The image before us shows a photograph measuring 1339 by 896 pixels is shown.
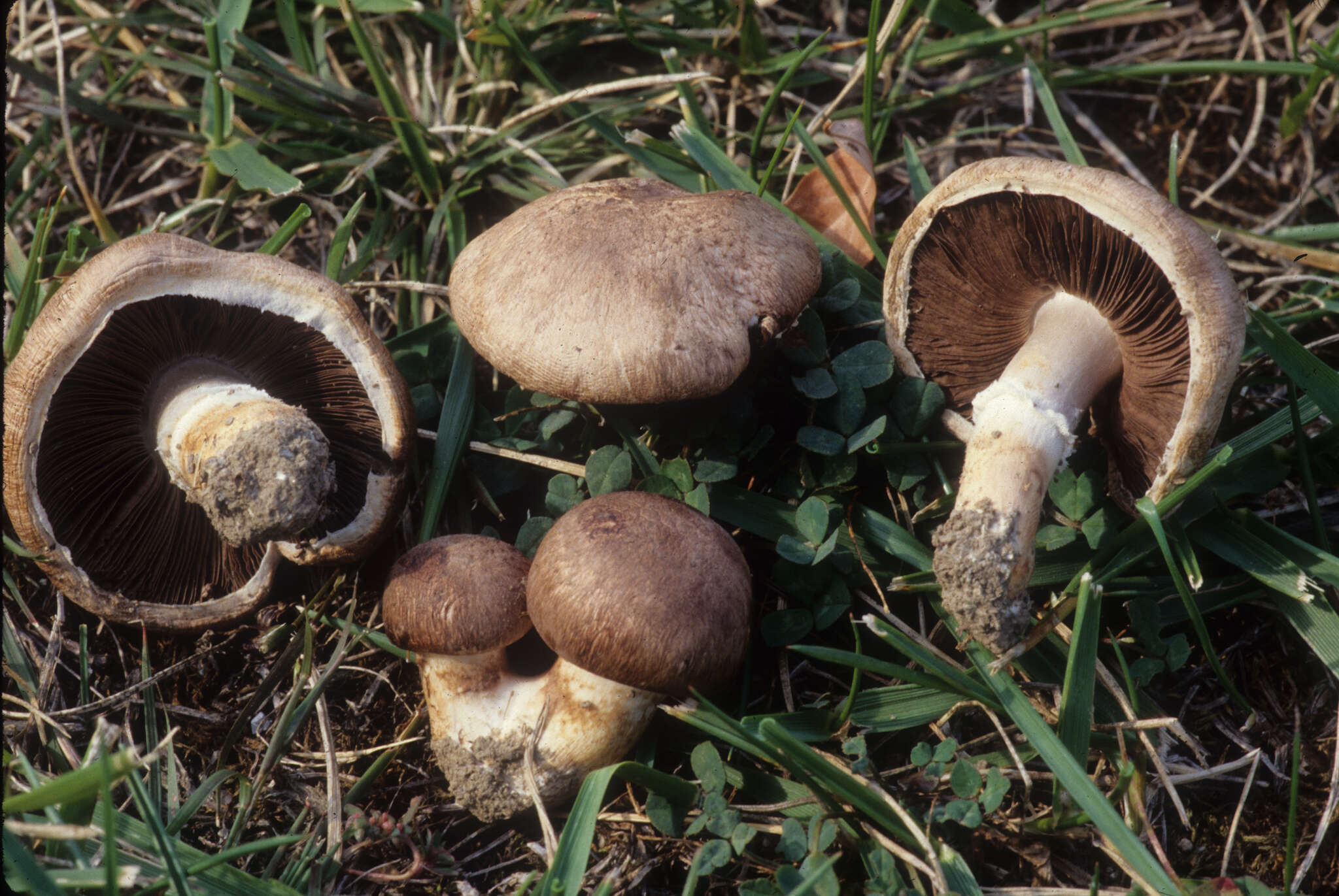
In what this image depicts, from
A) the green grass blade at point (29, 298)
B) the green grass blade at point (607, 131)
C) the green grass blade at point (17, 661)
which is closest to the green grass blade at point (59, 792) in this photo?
the green grass blade at point (17, 661)

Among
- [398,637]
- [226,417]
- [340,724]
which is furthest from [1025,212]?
[340,724]

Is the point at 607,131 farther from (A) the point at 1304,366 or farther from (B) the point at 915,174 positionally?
(A) the point at 1304,366

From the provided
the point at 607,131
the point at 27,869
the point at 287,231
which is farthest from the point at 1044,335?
the point at 27,869

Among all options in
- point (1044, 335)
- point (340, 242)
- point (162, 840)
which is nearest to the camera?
point (162, 840)

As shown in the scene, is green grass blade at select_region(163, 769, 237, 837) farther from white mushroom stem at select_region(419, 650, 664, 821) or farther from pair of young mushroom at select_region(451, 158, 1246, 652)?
pair of young mushroom at select_region(451, 158, 1246, 652)

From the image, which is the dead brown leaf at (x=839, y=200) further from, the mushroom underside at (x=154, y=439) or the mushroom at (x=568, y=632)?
the mushroom underside at (x=154, y=439)

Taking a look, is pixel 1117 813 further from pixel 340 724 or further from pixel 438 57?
pixel 438 57
